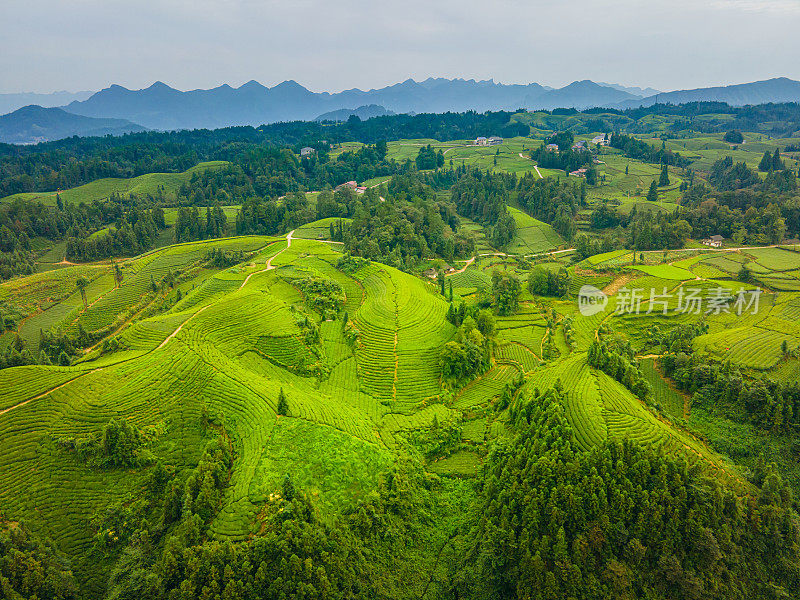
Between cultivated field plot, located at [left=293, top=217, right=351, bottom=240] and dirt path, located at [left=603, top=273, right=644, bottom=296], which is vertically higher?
cultivated field plot, located at [left=293, top=217, right=351, bottom=240]

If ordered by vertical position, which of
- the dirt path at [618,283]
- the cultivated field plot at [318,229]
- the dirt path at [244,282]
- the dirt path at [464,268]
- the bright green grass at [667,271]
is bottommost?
the dirt path at [464,268]

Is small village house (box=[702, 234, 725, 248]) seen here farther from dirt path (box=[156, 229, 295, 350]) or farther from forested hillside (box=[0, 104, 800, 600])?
dirt path (box=[156, 229, 295, 350])

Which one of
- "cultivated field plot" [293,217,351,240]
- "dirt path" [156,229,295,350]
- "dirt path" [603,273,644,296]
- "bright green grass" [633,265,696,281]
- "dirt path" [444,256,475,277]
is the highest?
"cultivated field plot" [293,217,351,240]

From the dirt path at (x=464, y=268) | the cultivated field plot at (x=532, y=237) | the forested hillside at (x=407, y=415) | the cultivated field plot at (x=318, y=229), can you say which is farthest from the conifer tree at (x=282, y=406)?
the cultivated field plot at (x=532, y=237)

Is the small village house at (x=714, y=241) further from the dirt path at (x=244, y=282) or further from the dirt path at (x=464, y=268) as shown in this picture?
the dirt path at (x=244, y=282)

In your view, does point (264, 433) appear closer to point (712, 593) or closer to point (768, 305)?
point (712, 593)

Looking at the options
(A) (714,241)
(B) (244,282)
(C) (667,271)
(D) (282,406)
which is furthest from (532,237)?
(D) (282,406)

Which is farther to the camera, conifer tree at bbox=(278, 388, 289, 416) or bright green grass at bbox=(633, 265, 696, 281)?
bright green grass at bbox=(633, 265, 696, 281)

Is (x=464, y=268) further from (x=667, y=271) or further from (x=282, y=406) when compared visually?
(x=282, y=406)

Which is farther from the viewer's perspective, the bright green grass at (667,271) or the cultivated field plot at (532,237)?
the cultivated field plot at (532,237)

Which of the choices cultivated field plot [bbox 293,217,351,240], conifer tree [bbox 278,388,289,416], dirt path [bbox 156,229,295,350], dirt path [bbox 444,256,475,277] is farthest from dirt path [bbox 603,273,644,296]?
cultivated field plot [bbox 293,217,351,240]

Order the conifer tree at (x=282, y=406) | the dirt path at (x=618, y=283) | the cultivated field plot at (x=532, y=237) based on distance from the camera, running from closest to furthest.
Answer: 1. the conifer tree at (x=282, y=406)
2. the dirt path at (x=618, y=283)
3. the cultivated field plot at (x=532, y=237)
